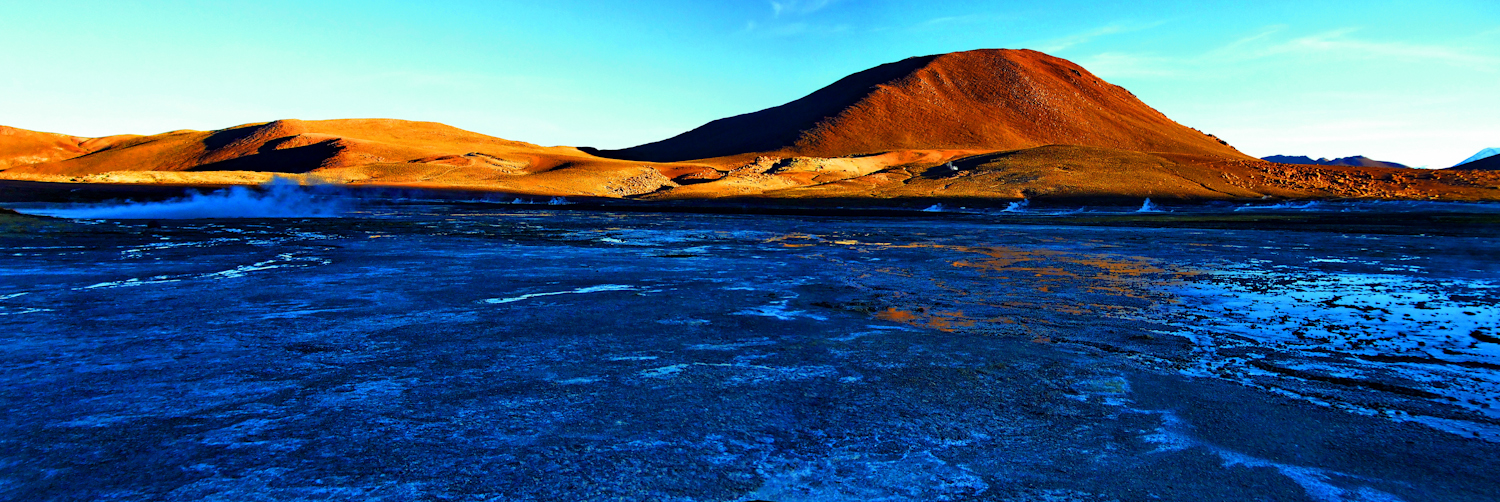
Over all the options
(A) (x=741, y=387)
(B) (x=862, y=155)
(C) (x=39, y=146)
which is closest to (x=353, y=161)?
(B) (x=862, y=155)

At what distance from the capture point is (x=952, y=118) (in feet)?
411

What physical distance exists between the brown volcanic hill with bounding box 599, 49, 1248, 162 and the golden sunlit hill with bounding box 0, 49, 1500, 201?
14.8 inches

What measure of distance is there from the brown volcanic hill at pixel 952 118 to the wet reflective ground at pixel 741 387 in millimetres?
99210

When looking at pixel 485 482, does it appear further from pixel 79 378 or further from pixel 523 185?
pixel 523 185

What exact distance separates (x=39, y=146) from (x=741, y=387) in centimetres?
19400

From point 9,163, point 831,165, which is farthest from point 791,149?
point 9,163

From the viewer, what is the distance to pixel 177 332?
7.04 meters

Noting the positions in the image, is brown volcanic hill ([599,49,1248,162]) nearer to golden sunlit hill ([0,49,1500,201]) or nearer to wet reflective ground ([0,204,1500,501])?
golden sunlit hill ([0,49,1500,201])

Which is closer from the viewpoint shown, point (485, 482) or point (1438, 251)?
point (485, 482)

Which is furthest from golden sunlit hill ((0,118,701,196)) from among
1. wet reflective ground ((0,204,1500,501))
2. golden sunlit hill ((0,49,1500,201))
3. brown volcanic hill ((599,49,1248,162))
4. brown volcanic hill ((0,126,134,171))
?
wet reflective ground ((0,204,1500,501))

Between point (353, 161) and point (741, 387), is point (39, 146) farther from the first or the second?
point (741, 387)

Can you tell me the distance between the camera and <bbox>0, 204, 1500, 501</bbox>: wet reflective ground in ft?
12.4

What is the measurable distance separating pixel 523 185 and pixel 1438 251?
56.8 metres

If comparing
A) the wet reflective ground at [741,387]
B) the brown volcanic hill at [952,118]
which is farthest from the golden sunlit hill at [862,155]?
the wet reflective ground at [741,387]
